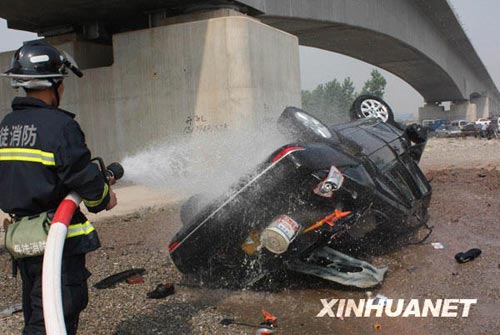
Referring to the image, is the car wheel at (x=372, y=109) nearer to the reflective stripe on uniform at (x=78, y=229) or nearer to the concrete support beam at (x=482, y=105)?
the reflective stripe on uniform at (x=78, y=229)

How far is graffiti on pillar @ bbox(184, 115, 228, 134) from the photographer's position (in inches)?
470

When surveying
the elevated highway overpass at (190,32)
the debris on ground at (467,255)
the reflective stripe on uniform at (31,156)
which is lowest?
the debris on ground at (467,255)

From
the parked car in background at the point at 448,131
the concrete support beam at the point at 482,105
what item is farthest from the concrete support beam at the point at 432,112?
the parked car in background at the point at 448,131

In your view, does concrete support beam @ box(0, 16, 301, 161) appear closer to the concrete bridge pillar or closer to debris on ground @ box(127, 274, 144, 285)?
debris on ground @ box(127, 274, 144, 285)

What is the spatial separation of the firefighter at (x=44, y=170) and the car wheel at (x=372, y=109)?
5.01 metres

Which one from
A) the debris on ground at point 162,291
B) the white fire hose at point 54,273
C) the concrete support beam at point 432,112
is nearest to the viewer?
the white fire hose at point 54,273

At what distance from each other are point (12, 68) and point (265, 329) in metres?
2.31

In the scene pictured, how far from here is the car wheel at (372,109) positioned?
6988 millimetres

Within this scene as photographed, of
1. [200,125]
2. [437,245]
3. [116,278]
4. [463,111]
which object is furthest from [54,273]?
[463,111]

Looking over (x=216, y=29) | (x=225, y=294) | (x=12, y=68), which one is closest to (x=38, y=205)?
(x=12, y=68)

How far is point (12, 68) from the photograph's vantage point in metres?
2.66

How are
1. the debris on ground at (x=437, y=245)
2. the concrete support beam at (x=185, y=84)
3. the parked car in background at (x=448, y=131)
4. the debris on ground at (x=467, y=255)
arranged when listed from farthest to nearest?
the parked car in background at (x=448, y=131) → the concrete support beam at (x=185, y=84) → the debris on ground at (x=437, y=245) → the debris on ground at (x=467, y=255)

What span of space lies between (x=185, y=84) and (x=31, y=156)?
1007 centimetres

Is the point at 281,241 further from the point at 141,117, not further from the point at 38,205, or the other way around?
the point at 141,117
